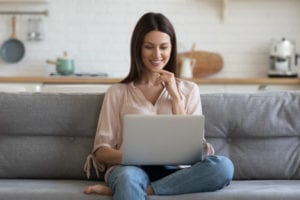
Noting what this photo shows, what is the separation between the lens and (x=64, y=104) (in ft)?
8.97

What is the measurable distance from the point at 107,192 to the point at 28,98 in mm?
726

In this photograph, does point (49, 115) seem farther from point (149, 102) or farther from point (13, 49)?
point (13, 49)

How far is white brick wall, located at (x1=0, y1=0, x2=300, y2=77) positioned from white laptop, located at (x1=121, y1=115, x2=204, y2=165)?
307cm

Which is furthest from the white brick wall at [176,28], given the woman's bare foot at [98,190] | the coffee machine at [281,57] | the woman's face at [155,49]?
the woman's bare foot at [98,190]

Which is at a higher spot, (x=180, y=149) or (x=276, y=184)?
(x=180, y=149)

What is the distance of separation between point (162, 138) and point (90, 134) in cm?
59

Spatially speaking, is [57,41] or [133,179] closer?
[133,179]

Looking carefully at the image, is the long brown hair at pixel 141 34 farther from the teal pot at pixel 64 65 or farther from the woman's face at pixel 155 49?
the teal pot at pixel 64 65

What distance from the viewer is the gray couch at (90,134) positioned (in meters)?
2.66

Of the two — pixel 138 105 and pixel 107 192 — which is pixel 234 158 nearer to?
pixel 138 105

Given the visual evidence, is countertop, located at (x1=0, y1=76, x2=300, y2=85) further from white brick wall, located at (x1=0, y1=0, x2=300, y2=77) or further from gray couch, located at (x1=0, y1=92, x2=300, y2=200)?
gray couch, located at (x1=0, y1=92, x2=300, y2=200)

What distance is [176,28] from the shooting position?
207 inches

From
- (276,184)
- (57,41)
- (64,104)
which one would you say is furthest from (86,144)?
(57,41)

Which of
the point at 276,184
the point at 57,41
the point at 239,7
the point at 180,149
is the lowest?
the point at 276,184
